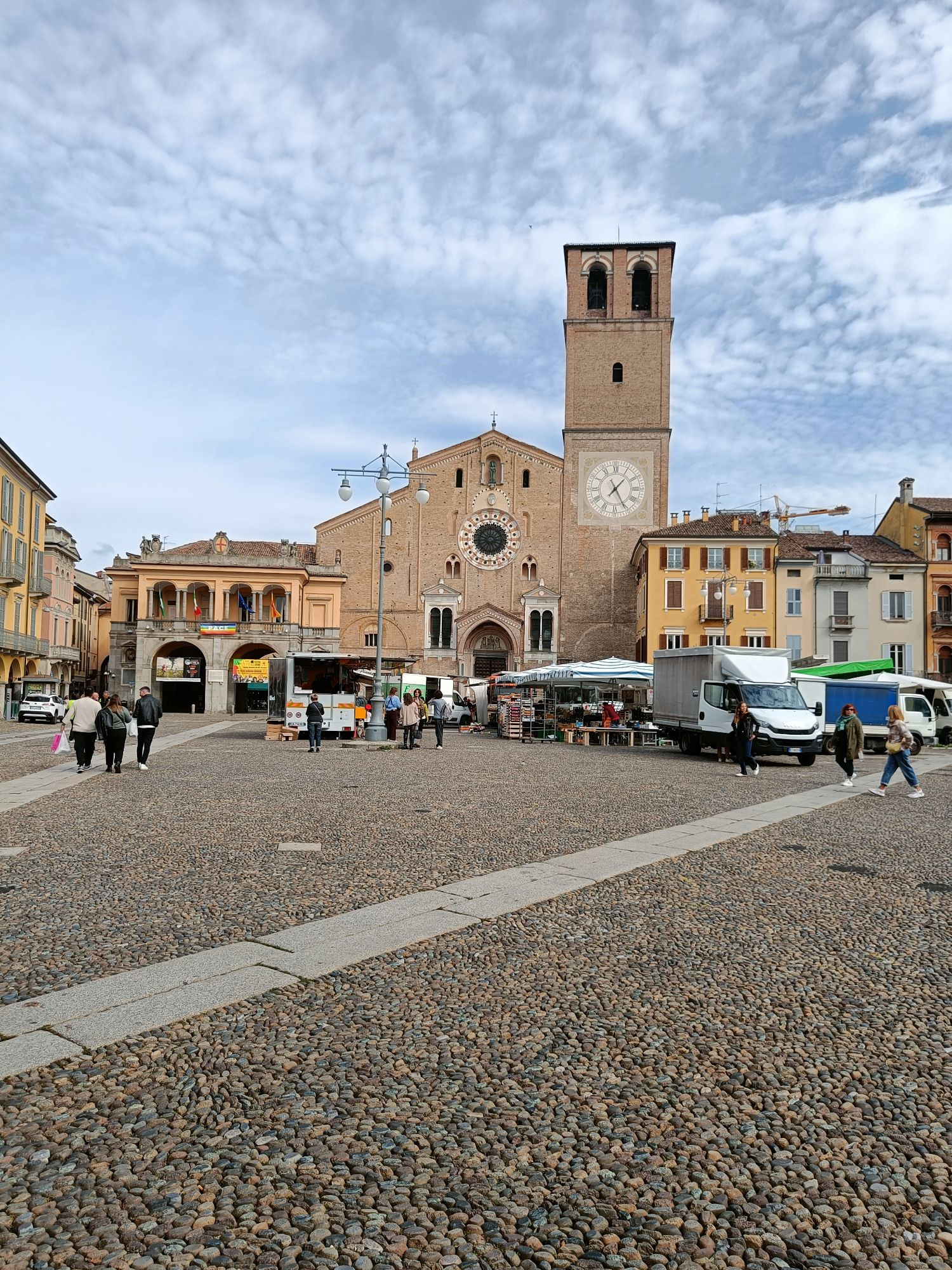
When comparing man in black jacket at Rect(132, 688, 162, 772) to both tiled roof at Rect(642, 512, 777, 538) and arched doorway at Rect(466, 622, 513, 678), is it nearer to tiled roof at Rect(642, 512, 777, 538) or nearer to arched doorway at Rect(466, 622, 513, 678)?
tiled roof at Rect(642, 512, 777, 538)

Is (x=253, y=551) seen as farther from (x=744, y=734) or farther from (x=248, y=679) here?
(x=744, y=734)

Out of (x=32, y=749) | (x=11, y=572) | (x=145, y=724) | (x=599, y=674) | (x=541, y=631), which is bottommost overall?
(x=32, y=749)

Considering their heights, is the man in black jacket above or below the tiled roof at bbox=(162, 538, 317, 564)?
below

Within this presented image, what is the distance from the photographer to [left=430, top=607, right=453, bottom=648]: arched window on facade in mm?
54844

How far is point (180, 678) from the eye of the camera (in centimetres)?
5203

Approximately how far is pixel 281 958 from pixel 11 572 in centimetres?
4452

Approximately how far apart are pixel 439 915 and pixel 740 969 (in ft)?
6.52

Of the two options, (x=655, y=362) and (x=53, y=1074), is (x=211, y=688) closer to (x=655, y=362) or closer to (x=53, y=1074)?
(x=655, y=362)

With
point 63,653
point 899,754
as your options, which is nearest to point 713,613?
point 899,754

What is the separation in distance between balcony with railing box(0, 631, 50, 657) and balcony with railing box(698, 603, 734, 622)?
3335 cm

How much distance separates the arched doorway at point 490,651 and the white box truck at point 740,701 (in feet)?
95.7

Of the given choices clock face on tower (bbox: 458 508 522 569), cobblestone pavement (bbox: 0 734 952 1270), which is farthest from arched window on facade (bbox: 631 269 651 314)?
cobblestone pavement (bbox: 0 734 952 1270)

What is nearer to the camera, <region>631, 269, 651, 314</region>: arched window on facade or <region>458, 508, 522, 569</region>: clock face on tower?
<region>458, 508, 522, 569</region>: clock face on tower

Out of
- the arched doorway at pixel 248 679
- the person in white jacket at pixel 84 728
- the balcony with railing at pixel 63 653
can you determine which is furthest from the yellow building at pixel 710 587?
the person in white jacket at pixel 84 728
